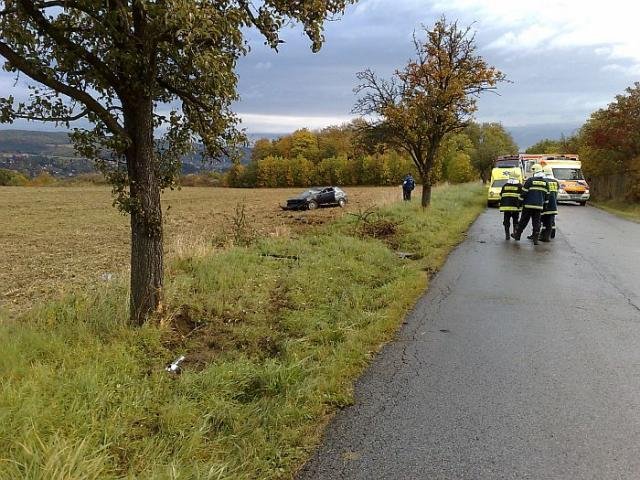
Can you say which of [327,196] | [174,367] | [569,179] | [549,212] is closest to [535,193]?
[549,212]

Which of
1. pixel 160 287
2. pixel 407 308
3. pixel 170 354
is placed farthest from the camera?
pixel 407 308

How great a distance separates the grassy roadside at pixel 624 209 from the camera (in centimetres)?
2456

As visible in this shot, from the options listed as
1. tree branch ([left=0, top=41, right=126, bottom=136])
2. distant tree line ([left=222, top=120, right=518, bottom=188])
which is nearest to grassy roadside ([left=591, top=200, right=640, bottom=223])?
tree branch ([left=0, top=41, right=126, bottom=136])

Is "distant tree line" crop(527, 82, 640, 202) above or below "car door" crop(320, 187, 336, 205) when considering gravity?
above

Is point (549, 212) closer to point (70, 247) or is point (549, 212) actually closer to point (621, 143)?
point (70, 247)

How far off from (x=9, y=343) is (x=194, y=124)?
2.93 meters

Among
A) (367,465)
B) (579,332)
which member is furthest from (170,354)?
(579,332)

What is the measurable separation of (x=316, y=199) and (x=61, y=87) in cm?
3018

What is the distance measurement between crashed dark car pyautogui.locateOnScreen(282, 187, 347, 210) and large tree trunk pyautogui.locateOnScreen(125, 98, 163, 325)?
28.1 meters

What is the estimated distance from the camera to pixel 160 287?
5.59 meters

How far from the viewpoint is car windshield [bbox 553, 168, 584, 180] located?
3134cm

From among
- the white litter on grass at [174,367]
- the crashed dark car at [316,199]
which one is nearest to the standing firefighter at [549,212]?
the white litter on grass at [174,367]

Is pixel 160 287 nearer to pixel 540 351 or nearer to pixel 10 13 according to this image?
pixel 10 13

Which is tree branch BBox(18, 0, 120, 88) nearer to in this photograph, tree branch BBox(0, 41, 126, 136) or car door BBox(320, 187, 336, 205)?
tree branch BBox(0, 41, 126, 136)
